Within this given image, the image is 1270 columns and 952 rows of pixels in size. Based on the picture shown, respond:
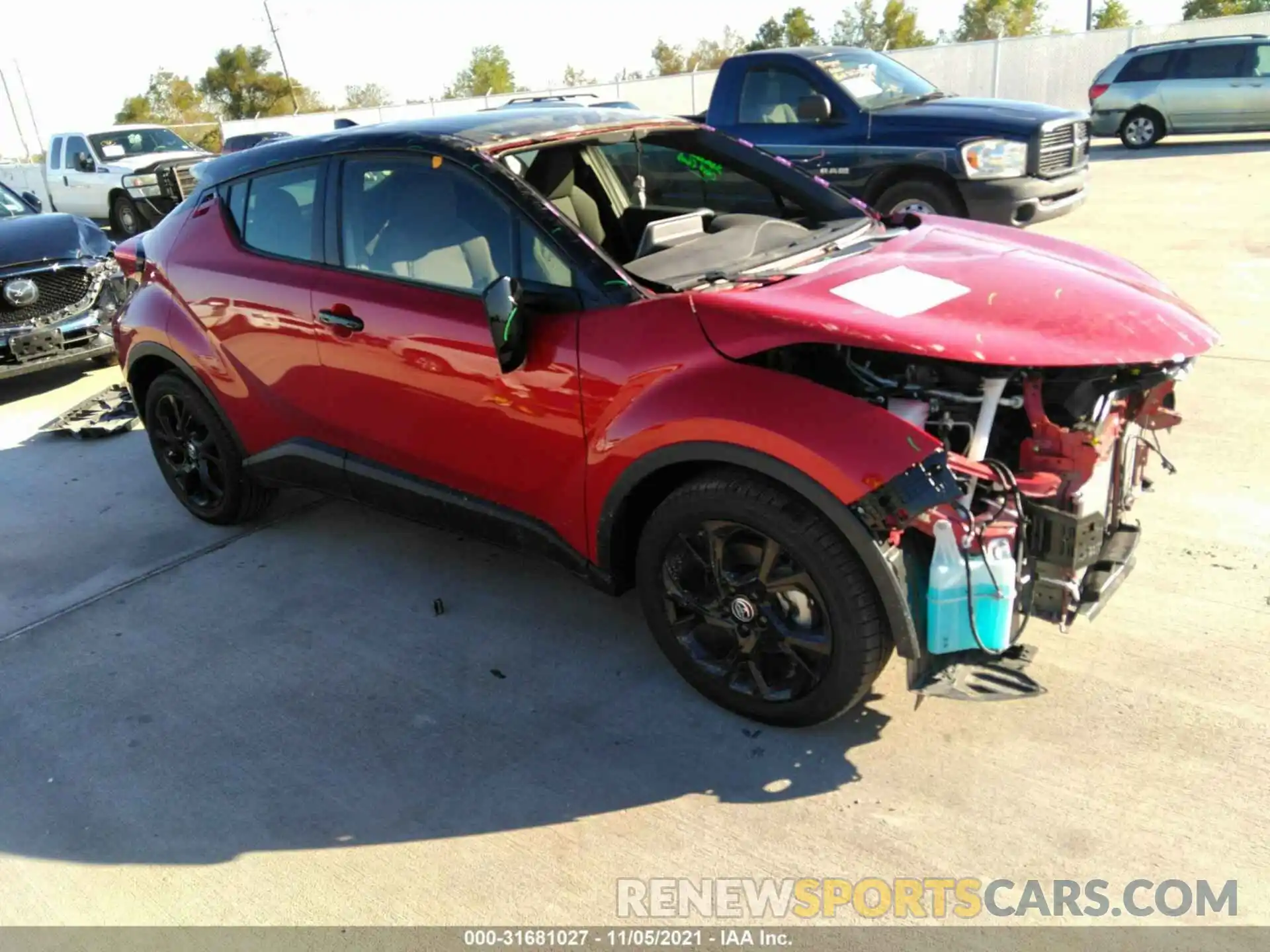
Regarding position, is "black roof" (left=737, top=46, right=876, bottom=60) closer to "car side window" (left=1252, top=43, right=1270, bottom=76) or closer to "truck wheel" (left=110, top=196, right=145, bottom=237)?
"car side window" (left=1252, top=43, right=1270, bottom=76)

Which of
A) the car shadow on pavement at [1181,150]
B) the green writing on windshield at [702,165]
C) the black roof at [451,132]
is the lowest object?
the car shadow on pavement at [1181,150]

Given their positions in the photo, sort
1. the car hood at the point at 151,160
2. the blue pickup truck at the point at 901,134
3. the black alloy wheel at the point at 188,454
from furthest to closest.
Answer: the car hood at the point at 151,160 → the blue pickup truck at the point at 901,134 → the black alloy wheel at the point at 188,454

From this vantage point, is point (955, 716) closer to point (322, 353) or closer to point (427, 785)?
point (427, 785)

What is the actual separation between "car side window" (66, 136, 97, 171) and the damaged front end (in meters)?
16.8

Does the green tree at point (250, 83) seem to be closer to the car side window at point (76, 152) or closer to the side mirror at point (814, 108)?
the car side window at point (76, 152)

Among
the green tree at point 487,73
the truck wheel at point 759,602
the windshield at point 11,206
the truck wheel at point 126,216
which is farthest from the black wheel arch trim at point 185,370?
the green tree at point 487,73

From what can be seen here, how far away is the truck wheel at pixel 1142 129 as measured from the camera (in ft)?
57.0

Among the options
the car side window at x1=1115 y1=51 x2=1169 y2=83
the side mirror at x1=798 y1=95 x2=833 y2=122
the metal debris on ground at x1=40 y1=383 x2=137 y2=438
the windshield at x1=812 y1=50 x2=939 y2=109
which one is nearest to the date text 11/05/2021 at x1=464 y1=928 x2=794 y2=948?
the metal debris on ground at x1=40 y1=383 x2=137 y2=438

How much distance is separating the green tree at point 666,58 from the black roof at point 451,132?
5895cm

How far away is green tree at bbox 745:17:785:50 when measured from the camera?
50.4 m

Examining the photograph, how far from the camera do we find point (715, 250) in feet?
11.2

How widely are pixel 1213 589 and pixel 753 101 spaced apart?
271 inches

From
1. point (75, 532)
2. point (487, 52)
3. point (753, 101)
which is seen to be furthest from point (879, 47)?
point (75, 532)

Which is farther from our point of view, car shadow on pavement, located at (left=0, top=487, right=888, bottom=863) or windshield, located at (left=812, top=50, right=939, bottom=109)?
windshield, located at (left=812, top=50, right=939, bottom=109)
